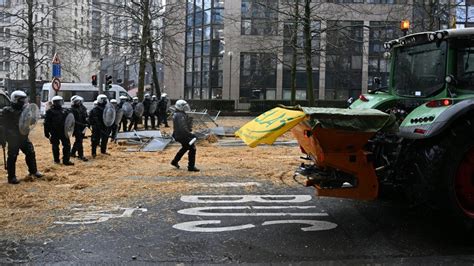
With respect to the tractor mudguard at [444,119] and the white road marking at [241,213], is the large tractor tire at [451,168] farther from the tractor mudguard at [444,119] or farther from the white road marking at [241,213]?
the white road marking at [241,213]

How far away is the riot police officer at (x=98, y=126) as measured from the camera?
13.3 m

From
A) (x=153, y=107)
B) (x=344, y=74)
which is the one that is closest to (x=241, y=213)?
(x=153, y=107)

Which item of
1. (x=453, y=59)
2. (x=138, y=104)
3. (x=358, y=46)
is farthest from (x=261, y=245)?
(x=358, y=46)

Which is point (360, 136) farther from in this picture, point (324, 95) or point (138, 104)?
point (324, 95)

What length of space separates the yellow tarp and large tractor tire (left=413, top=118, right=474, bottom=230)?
1413 mm

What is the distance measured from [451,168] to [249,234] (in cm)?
238

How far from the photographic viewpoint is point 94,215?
6781 mm

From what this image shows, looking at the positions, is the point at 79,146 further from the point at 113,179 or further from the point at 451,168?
the point at 451,168

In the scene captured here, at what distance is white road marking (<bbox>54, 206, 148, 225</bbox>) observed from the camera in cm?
647

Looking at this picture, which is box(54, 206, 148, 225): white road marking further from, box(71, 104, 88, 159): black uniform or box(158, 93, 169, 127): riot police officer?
box(158, 93, 169, 127): riot police officer

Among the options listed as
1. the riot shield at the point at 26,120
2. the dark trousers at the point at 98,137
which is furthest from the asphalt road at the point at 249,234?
the dark trousers at the point at 98,137

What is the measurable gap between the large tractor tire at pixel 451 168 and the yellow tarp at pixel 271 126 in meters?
1.41

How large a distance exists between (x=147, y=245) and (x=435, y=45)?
419 cm

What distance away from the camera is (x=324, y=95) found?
45656 millimetres
